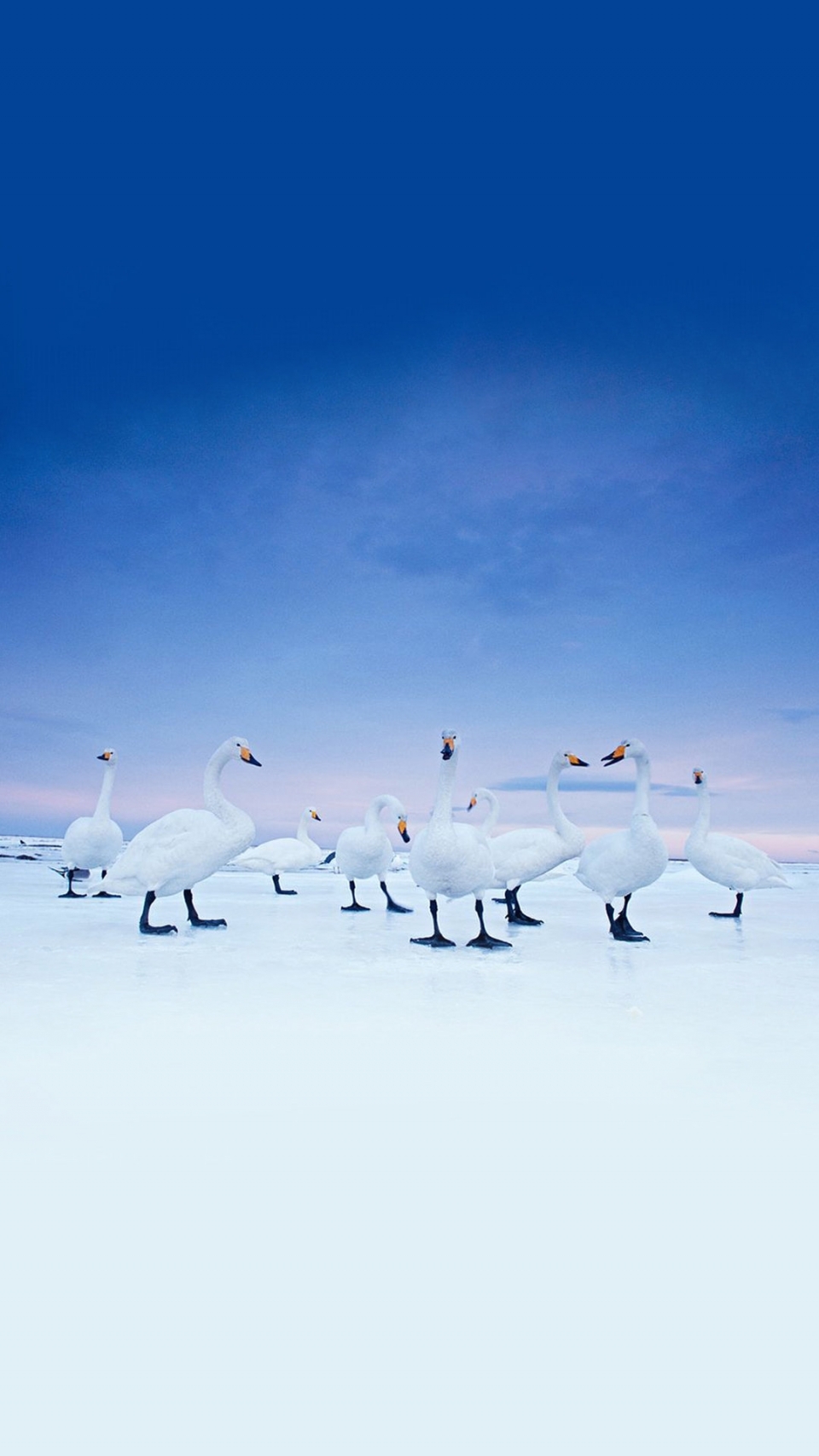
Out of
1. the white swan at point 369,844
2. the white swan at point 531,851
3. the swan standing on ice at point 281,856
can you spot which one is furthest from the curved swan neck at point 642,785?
the swan standing on ice at point 281,856

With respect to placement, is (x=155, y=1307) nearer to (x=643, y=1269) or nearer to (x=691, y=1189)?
(x=643, y=1269)

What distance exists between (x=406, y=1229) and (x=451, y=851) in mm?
4851

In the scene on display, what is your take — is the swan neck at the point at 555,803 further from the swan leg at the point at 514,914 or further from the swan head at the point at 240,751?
the swan head at the point at 240,751

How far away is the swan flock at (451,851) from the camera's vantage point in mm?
7230

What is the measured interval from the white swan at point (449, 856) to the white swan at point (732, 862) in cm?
414

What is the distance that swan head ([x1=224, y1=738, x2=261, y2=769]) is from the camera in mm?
8914

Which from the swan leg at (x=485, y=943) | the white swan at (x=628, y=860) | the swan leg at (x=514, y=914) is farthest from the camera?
the swan leg at (x=514, y=914)

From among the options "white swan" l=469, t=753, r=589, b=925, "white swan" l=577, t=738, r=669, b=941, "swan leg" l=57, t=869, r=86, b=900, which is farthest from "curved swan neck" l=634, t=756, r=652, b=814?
"swan leg" l=57, t=869, r=86, b=900

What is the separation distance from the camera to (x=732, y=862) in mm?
10367

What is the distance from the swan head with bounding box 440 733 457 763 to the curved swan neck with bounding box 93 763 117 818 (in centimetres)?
669

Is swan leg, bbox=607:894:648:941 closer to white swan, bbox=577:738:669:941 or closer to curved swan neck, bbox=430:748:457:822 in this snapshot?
white swan, bbox=577:738:669:941

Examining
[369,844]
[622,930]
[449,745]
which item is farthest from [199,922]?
[622,930]

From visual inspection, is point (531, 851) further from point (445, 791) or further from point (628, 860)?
point (445, 791)

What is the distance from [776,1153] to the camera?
2580mm
